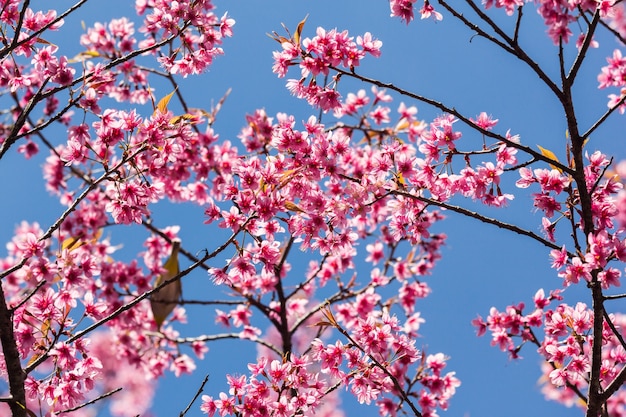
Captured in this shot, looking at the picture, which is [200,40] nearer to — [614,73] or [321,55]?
[321,55]

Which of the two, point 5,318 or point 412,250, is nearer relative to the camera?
point 5,318

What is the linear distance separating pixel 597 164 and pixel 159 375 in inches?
252

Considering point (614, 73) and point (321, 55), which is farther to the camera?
point (614, 73)

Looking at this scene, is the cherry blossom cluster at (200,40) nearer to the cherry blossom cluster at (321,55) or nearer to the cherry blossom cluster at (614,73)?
the cherry blossom cluster at (321,55)

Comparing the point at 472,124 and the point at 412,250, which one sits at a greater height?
the point at 412,250

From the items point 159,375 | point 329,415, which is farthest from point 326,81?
point 329,415

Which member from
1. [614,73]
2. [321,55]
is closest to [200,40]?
[321,55]

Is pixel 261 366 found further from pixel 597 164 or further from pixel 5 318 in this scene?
pixel 597 164

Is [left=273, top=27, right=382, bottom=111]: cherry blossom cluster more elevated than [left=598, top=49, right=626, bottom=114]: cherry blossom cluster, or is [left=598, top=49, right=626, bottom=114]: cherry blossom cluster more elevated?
[left=598, top=49, right=626, bottom=114]: cherry blossom cluster

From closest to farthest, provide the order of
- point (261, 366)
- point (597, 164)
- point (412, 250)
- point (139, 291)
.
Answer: point (597, 164) < point (261, 366) < point (139, 291) < point (412, 250)

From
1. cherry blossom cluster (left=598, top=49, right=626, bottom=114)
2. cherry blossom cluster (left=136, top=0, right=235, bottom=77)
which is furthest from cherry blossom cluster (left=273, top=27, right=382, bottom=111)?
cherry blossom cluster (left=598, top=49, right=626, bottom=114)

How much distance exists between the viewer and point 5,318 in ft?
12.3

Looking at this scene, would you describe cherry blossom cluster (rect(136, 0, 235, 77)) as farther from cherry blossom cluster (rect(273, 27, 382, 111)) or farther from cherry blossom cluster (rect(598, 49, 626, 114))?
cherry blossom cluster (rect(598, 49, 626, 114))

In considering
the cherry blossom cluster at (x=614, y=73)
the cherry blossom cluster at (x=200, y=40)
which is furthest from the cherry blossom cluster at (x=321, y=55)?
the cherry blossom cluster at (x=614, y=73)
